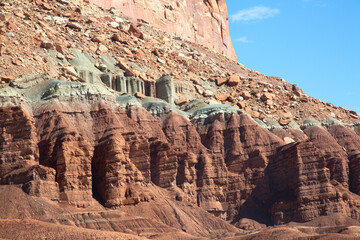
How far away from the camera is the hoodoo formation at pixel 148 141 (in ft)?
281

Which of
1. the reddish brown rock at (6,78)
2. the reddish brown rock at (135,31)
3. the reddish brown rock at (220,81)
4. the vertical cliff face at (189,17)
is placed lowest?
the reddish brown rock at (6,78)

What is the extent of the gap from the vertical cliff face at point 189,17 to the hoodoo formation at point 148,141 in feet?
22.4

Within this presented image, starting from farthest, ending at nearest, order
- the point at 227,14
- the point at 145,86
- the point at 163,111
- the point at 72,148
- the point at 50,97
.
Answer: the point at 227,14 < the point at 145,86 < the point at 163,111 < the point at 50,97 < the point at 72,148

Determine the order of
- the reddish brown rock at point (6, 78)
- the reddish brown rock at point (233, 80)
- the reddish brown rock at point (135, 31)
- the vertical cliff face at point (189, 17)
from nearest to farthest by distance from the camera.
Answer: the reddish brown rock at point (6, 78) < the reddish brown rock at point (233, 80) < the reddish brown rock at point (135, 31) < the vertical cliff face at point (189, 17)

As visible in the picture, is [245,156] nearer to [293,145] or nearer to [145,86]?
[293,145]

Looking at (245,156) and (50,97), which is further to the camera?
(245,156)

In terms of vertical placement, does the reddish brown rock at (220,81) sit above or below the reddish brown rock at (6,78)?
above

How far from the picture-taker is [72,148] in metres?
88.8

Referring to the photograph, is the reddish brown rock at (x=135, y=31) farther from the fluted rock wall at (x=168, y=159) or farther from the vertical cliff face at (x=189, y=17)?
the fluted rock wall at (x=168, y=159)

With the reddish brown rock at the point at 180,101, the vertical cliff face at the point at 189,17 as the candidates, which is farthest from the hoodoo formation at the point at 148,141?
the vertical cliff face at the point at 189,17

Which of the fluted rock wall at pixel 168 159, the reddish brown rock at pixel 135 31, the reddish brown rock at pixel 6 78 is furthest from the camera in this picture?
the reddish brown rock at pixel 135 31

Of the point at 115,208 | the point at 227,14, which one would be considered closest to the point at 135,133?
the point at 115,208

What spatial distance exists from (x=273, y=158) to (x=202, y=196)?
1166 cm

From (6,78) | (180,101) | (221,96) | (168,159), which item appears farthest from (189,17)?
(6,78)
